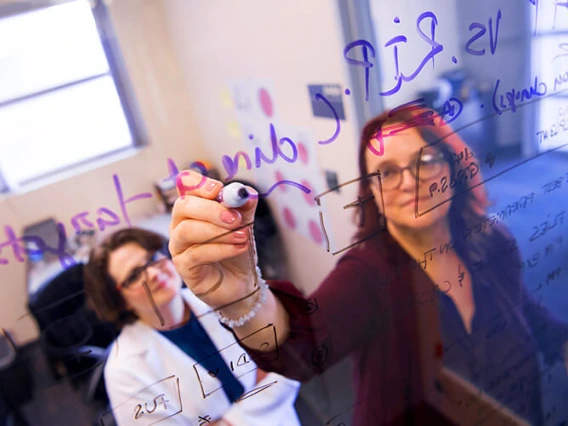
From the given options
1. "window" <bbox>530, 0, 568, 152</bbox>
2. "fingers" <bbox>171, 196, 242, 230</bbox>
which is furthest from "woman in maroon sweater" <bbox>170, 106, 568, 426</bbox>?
"window" <bbox>530, 0, 568, 152</bbox>

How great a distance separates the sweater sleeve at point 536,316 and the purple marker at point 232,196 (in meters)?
0.38

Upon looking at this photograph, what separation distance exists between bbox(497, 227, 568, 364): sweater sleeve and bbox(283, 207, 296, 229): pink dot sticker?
0.31 metres

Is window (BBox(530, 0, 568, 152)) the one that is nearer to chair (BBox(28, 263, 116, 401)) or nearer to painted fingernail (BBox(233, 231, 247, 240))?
painted fingernail (BBox(233, 231, 247, 240))

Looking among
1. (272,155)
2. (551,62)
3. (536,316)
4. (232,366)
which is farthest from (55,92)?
(536,316)

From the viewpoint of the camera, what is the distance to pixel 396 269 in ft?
1.61

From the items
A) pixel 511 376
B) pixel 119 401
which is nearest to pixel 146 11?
pixel 119 401

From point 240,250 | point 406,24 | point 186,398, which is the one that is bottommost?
point 186,398

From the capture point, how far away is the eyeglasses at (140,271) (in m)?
0.33

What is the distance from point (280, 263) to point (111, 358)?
0.55 ft

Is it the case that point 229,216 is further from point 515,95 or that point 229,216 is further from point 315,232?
point 515,95

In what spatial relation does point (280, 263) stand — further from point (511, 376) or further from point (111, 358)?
point (511, 376)

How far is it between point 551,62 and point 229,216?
0.46m

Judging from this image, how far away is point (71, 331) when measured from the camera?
0.33 m

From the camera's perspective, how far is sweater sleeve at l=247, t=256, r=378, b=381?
42 cm
